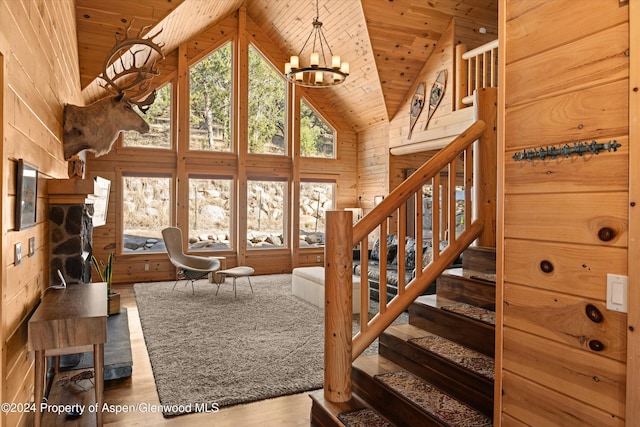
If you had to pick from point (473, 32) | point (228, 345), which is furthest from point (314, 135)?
Answer: point (228, 345)

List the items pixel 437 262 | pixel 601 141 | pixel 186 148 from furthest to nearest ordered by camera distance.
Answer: pixel 186 148 → pixel 437 262 → pixel 601 141

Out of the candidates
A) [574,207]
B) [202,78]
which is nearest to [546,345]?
[574,207]

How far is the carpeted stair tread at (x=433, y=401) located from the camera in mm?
2035

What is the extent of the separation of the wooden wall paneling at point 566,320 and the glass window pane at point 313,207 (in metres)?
7.57

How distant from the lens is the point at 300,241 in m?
9.12

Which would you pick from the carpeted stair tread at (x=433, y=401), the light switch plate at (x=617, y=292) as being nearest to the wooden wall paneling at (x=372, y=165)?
the carpeted stair tread at (x=433, y=401)

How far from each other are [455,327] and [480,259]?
26.8 inches

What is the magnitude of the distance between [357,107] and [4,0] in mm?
7358

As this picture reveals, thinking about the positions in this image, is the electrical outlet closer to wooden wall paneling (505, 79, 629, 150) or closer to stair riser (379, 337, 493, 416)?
stair riser (379, 337, 493, 416)

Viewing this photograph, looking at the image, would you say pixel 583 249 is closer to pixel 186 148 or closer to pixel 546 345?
pixel 546 345

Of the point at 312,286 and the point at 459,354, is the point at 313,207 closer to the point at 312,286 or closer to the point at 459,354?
the point at 312,286

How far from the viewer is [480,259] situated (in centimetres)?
309

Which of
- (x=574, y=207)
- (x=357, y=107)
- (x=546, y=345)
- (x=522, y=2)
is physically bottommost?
(x=546, y=345)

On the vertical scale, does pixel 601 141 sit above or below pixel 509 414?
above
